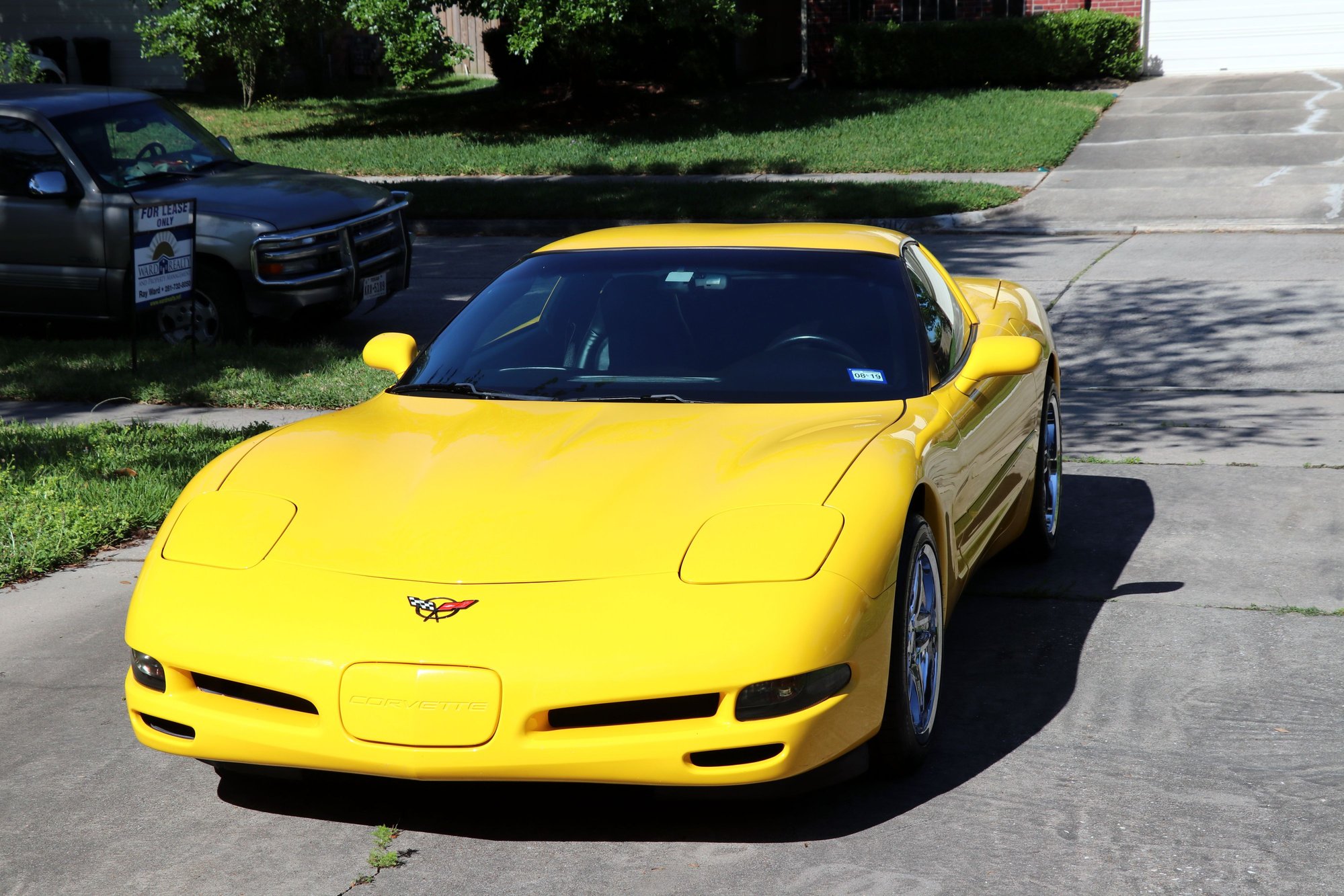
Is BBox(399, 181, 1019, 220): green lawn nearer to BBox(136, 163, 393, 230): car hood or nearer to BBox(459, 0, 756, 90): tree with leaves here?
BBox(459, 0, 756, 90): tree with leaves

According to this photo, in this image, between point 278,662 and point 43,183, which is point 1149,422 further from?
point 43,183

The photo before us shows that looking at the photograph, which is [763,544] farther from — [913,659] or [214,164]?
[214,164]

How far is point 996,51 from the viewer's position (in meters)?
23.9

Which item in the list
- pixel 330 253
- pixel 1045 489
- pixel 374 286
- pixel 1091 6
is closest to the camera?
pixel 1045 489

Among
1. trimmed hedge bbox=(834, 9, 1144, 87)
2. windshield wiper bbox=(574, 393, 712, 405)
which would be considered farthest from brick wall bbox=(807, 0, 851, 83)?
windshield wiper bbox=(574, 393, 712, 405)

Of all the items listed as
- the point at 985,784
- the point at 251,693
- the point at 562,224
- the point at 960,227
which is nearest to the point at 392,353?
the point at 251,693

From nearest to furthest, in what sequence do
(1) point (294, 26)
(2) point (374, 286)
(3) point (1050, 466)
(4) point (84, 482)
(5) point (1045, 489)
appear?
(5) point (1045, 489), (3) point (1050, 466), (4) point (84, 482), (2) point (374, 286), (1) point (294, 26)

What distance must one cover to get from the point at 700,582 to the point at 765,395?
1.13 metres

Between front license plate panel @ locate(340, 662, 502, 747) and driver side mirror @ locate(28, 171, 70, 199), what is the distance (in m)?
7.88

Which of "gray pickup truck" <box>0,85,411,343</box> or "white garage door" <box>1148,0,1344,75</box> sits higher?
"white garage door" <box>1148,0,1344,75</box>

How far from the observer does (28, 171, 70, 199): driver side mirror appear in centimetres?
981

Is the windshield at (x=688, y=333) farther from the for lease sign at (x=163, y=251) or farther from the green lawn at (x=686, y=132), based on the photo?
the green lawn at (x=686, y=132)

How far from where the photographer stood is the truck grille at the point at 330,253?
9.83 m

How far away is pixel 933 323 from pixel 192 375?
5.83 metres
